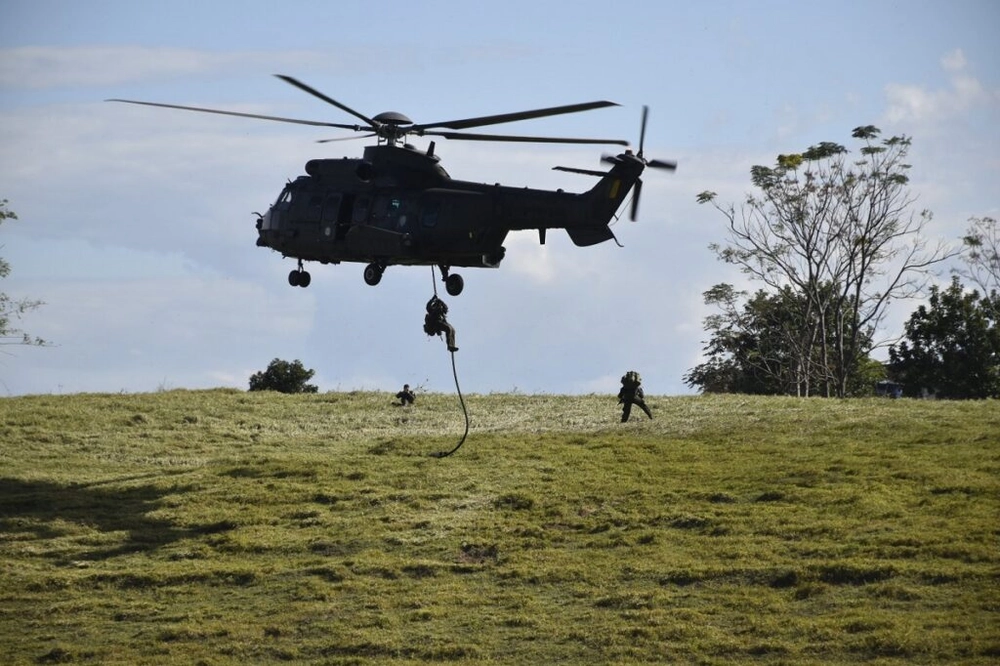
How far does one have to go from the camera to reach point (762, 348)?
262ft

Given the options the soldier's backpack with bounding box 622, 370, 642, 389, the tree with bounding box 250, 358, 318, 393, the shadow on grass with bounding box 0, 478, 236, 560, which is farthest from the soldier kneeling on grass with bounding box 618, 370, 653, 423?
the tree with bounding box 250, 358, 318, 393

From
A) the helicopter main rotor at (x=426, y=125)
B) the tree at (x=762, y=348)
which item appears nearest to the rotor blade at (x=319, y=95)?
the helicopter main rotor at (x=426, y=125)

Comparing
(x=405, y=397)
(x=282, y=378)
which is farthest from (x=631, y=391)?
(x=282, y=378)

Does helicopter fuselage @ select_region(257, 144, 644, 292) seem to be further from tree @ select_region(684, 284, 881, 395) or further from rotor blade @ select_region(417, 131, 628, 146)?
tree @ select_region(684, 284, 881, 395)

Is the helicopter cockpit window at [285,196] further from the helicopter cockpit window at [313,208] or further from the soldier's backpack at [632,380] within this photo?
the soldier's backpack at [632,380]

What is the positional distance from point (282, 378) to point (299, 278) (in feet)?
98.1

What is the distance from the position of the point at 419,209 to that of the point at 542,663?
38.9ft

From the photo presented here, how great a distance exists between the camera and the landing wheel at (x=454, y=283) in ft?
122

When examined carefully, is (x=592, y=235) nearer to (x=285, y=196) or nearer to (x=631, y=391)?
(x=285, y=196)

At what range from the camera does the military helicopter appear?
117ft

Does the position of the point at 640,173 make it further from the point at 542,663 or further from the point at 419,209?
the point at 542,663

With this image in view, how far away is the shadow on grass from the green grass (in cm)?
8

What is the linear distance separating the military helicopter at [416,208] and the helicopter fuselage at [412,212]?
0.02m

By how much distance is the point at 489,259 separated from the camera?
120ft
